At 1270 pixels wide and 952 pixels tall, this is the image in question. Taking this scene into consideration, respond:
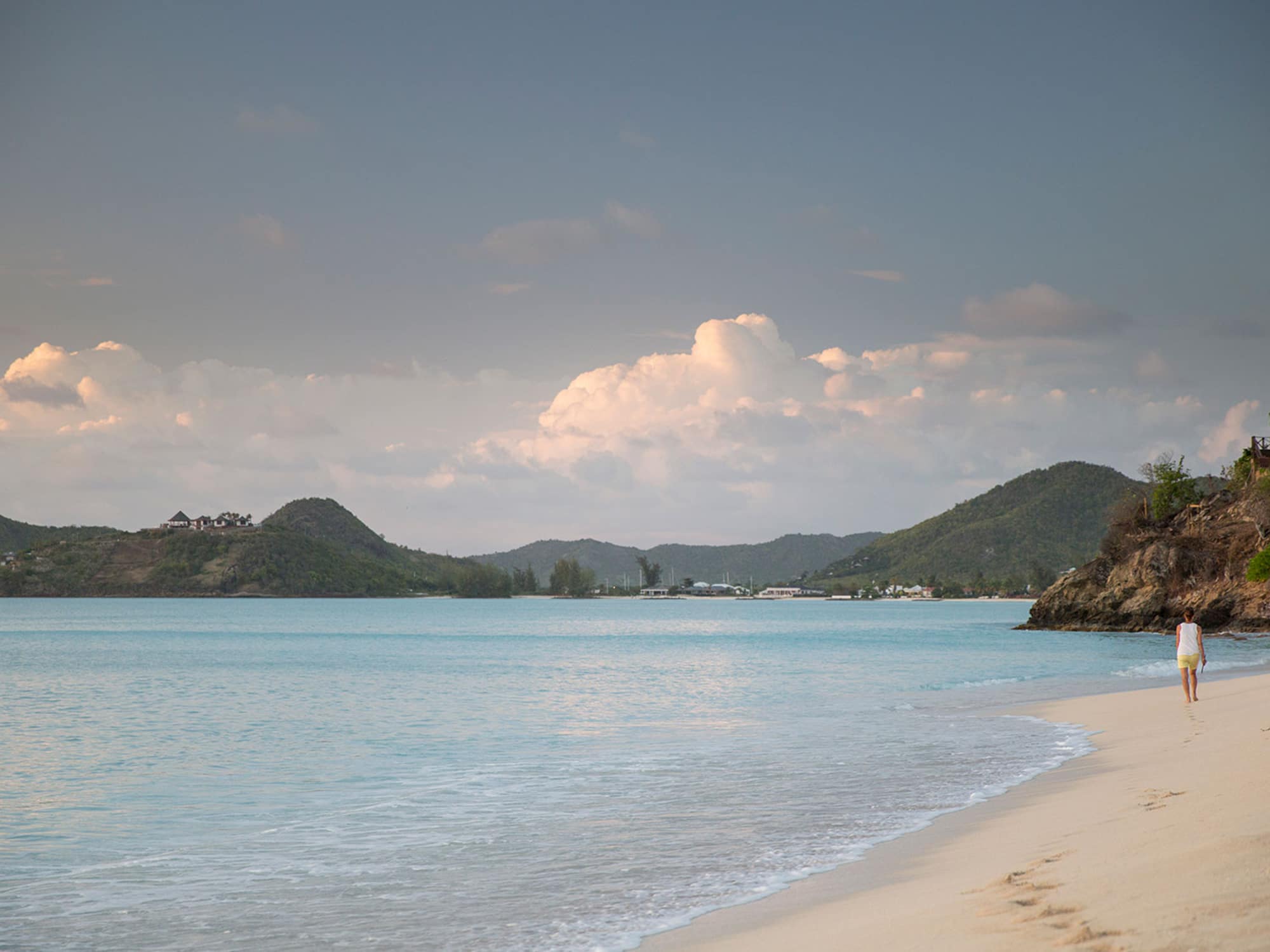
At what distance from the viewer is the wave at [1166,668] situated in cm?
3794

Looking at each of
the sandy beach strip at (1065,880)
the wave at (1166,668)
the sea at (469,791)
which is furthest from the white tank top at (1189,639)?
the wave at (1166,668)

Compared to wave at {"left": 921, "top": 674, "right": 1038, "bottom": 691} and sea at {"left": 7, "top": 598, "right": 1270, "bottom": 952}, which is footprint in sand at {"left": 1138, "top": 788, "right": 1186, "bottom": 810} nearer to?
sea at {"left": 7, "top": 598, "right": 1270, "bottom": 952}

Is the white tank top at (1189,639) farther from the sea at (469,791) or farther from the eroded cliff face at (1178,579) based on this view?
the eroded cliff face at (1178,579)

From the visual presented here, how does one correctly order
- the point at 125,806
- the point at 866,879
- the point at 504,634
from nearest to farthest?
the point at 866,879, the point at 125,806, the point at 504,634

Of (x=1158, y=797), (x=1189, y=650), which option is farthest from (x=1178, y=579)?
(x=1158, y=797)

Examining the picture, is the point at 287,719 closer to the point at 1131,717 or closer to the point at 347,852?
the point at 347,852

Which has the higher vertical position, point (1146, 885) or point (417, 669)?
point (1146, 885)

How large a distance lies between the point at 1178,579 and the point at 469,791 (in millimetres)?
74320

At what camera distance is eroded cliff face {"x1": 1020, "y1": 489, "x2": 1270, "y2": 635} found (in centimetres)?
6969

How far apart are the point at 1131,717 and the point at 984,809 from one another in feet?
37.9

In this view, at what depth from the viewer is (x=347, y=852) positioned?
12.0 meters

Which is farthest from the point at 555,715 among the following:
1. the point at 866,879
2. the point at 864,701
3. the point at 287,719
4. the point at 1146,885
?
the point at 1146,885

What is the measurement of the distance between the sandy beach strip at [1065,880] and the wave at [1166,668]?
2568 centimetres

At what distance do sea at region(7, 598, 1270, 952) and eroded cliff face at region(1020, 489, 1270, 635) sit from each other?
30044mm
